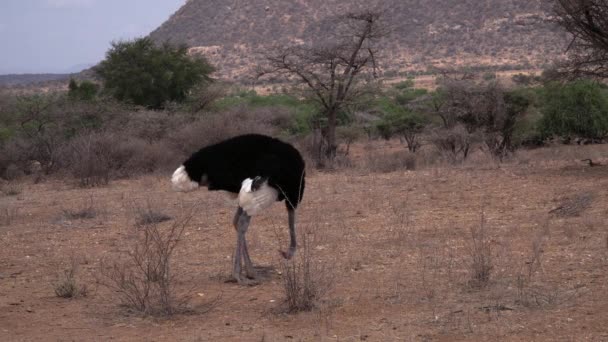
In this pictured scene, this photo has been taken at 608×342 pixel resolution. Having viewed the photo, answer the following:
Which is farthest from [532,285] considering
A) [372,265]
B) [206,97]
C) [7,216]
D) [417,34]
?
[417,34]

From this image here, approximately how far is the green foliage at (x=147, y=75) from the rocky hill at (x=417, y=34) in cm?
2666

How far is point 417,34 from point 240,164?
5763cm

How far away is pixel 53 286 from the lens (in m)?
7.28

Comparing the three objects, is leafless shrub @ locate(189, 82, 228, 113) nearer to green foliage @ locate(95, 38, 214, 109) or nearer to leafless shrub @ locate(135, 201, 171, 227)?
green foliage @ locate(95, 38, 214, 109)

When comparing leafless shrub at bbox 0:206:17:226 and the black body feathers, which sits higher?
the black body feathers

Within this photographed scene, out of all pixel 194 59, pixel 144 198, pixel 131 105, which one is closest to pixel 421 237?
pixel 144 198

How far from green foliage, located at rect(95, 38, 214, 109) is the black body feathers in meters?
22.9

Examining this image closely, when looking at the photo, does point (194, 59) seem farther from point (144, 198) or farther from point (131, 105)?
point (144, 198)

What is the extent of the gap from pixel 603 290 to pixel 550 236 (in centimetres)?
239

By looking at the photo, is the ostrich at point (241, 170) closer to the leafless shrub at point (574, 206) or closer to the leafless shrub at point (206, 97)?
the leafless shrub at point (574, 206)

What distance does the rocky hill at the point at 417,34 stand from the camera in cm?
5978

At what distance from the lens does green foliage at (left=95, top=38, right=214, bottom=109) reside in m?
30.1

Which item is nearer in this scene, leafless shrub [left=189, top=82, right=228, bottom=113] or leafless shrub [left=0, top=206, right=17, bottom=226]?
leafless shrub [left=0, top=206, right=17, bottom=226]

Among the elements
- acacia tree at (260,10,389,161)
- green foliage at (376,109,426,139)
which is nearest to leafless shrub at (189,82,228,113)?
green foliage at (376,109,426,139)
